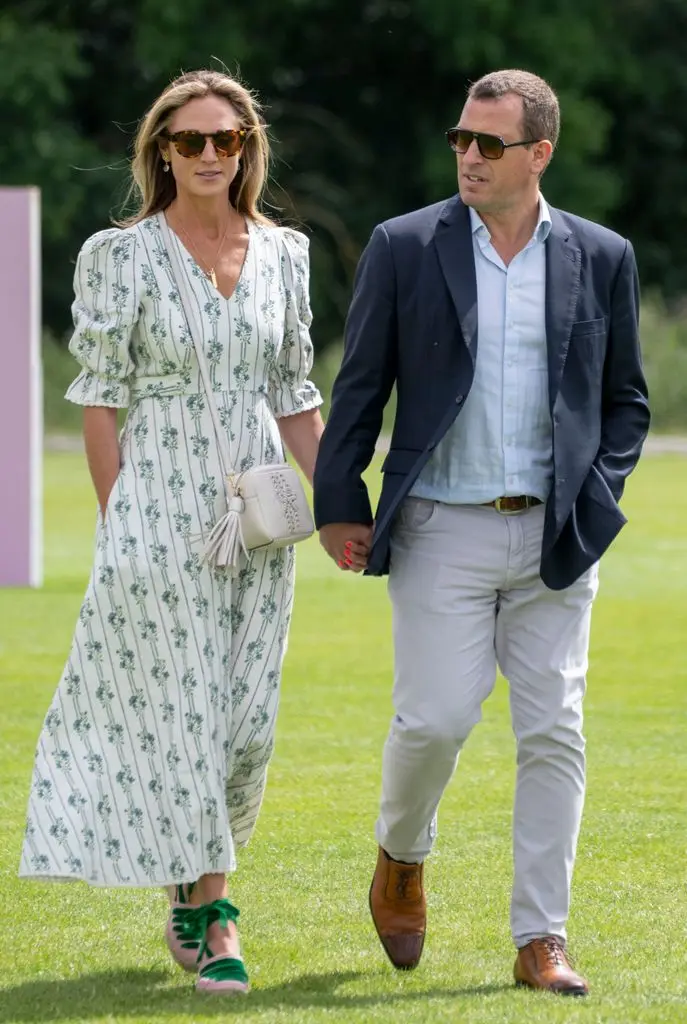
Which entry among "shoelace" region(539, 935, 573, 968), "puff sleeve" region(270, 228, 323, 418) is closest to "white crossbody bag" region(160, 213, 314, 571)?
"puff sleeve" region(270, 228, 323, 418)

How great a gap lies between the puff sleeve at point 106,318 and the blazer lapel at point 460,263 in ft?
2.47

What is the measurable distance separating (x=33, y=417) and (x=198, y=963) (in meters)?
9.94

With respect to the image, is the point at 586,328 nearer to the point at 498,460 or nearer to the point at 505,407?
the point at 505,407

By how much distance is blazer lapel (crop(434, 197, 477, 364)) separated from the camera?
16.3ft

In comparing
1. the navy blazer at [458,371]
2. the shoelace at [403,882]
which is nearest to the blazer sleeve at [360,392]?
the navy blazer at [458,371]

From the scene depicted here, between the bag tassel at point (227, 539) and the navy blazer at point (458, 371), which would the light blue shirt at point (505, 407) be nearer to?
the navy blazer at point (458, 371)

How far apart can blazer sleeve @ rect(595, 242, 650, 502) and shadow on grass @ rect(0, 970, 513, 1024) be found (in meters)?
1.29

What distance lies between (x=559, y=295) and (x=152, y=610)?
4.04 feet

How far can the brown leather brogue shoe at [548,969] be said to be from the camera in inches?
195

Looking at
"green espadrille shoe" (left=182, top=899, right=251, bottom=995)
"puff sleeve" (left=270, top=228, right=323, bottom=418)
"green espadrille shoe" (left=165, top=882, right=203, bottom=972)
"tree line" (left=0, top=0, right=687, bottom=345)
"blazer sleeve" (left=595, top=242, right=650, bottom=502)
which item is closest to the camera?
"green espadrille shoe" (left=182, top=899, right=251, bottom=995)

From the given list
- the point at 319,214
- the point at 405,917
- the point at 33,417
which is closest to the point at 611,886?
the point at 405,917

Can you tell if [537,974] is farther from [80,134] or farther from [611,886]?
[80,134]

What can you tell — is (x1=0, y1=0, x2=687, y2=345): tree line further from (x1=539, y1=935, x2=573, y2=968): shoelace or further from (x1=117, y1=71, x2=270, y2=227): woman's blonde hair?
(x1=539, y1=935, x2=573, y2=968): shoelace

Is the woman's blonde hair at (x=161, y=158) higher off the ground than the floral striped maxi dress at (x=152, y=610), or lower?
higher
